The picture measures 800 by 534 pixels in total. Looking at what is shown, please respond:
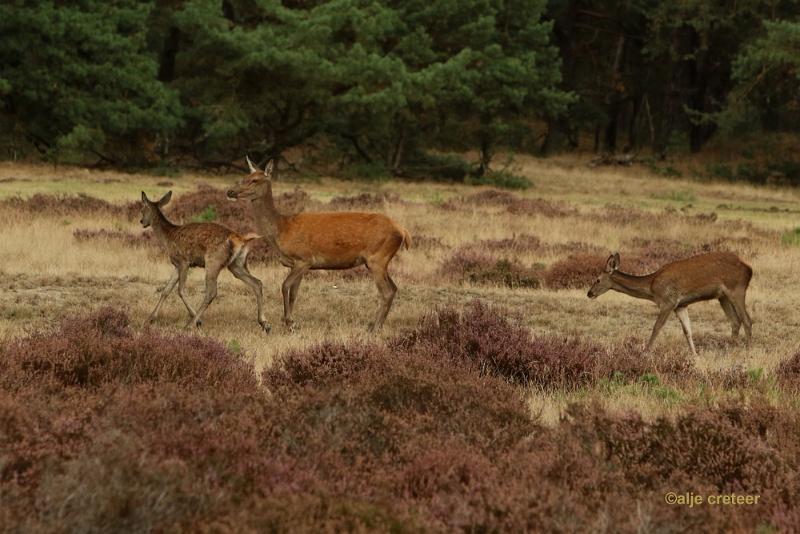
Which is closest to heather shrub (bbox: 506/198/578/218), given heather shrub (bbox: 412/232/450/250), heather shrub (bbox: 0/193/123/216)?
heather shrub (bbox: 412/232/450/250)

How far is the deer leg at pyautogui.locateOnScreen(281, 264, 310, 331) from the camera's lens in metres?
11.4

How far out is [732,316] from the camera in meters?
11.8

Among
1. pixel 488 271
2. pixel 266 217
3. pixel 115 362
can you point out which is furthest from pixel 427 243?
pixel 115 362

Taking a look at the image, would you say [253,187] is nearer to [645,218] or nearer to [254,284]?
[254,284]

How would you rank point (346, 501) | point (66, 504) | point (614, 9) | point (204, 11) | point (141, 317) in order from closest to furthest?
point (66, 504)
point (346, 501)
point (141, 317)
point (204, 11)
point (614, 9)

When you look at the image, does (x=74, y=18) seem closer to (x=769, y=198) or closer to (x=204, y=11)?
(x=204, y=11)

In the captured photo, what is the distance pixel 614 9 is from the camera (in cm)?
4959

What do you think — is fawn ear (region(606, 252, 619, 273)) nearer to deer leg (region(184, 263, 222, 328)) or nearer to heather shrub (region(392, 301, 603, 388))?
heather shrub (region(392, 301, 603, 388))

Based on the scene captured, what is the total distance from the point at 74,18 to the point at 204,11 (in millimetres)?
4044

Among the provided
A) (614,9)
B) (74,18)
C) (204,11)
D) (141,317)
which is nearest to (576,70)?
(614,9)

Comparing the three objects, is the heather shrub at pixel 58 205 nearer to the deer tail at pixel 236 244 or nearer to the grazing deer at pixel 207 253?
the grazing deer at pixel 207 253

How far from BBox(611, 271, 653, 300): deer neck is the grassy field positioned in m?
0.53

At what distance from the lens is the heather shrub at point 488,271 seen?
49.6 feet

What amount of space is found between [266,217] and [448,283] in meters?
3.81
